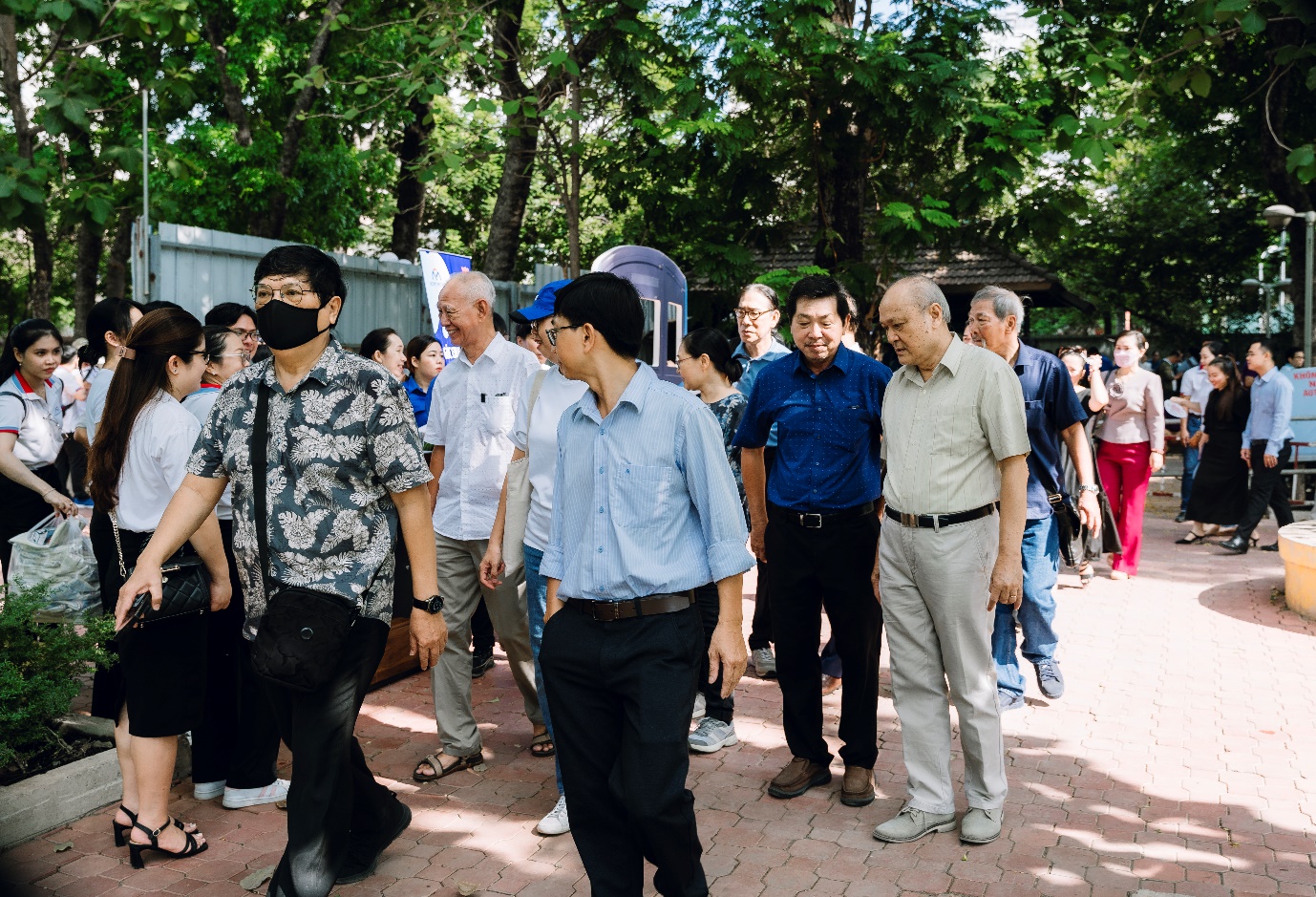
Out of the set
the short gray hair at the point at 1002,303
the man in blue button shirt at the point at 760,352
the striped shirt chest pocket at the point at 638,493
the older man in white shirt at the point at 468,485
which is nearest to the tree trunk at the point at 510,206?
the man in blue button shirt at the point at 760,352

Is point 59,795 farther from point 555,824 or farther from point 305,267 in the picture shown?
point 305,267

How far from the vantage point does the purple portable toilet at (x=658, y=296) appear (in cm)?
1124

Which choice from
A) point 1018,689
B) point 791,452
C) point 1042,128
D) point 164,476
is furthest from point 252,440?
point 1042,128

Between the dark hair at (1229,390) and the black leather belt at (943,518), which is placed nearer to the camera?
the black leather belt at (943,518)

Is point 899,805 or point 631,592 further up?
point 631,592

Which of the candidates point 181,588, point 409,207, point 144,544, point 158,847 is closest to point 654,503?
point 181,588

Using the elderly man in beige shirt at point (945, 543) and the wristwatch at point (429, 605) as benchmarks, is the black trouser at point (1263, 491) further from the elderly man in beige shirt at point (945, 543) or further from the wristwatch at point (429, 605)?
the wristwatch at point (429, 605)

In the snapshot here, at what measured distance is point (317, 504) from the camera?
3.40m

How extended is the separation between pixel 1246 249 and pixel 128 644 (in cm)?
3396

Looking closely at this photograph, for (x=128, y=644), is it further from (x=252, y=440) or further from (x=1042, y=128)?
(x=1042, y=128)

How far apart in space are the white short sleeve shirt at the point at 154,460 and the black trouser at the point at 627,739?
1.82 m

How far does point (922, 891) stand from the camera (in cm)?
393

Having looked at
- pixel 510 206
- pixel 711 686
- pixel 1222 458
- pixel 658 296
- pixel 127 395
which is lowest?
pixel 711 686

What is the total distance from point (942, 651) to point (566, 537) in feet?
5.89
